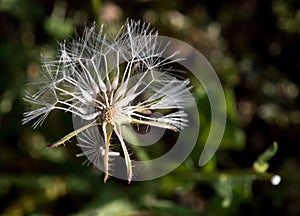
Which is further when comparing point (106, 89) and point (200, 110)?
point (200, 110)

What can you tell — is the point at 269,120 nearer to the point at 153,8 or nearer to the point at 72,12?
the point at 153,8

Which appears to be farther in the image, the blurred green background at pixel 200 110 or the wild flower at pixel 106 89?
the blurred green background at pixel 200 110

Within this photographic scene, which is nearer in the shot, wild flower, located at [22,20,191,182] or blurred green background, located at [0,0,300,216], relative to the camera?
wild flower, located at [22,20,191,182]

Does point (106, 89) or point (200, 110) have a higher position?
point (200, 110)
